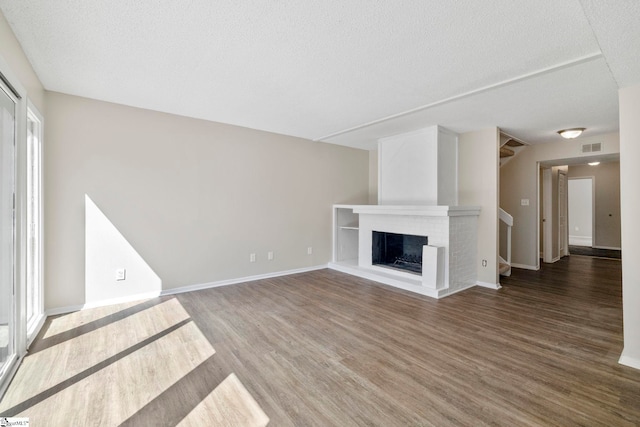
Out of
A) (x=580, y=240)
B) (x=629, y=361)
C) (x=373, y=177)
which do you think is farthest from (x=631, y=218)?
(x=580, y=240)

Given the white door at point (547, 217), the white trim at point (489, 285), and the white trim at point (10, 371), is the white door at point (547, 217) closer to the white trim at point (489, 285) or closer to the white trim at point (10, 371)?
the white trim at point (489, 285)

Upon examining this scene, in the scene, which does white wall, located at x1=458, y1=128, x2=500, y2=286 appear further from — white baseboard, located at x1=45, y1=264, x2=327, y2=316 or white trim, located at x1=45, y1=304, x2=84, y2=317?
white trim, located at x1=45, y1=304, x2=84, y2=317

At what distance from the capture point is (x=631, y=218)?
2162 millimetres

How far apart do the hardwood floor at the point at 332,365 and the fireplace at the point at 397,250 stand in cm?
127

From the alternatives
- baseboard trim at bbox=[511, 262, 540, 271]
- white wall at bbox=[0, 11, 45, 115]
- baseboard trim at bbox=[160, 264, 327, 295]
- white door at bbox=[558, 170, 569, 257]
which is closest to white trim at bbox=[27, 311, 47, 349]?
baseboard trim at bbox=[160, 264, 327, 295]

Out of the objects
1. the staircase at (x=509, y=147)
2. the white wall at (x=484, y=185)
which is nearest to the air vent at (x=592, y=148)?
the staircase at (x=509, y=147)

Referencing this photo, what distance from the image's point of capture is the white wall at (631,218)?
2133mm

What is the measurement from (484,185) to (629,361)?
2748mm

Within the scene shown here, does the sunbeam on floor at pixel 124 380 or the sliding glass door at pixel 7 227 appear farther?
the sliding glass door at pixel 7 227

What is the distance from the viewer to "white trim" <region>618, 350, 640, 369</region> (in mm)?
2121

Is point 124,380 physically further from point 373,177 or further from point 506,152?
point 506,152

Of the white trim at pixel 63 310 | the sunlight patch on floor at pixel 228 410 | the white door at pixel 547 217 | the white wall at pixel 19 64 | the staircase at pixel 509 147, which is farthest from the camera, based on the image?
the white door at pixel 547 217

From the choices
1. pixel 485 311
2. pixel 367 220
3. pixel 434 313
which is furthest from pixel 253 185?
pixel 485 311

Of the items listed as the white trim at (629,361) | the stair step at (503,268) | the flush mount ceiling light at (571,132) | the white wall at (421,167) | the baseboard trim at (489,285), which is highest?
the flush mount ceiling light at (571,132)
